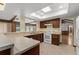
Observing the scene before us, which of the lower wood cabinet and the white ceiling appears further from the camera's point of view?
the white ceiling

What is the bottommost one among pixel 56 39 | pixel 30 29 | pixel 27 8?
pixel 56 39

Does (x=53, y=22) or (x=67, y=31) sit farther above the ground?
(x=53, y=22)

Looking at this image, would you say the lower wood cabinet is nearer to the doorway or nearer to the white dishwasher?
the white dishwasher

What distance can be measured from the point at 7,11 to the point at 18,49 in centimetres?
46

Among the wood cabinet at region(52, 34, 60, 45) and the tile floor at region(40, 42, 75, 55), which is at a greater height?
the wood cabinet at region(52, 34, 60, 45)

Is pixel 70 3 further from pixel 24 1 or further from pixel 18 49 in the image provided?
pixel 18 49

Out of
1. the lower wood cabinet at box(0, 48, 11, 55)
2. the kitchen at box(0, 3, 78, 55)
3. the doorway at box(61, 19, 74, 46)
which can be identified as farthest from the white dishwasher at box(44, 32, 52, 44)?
the lower wood cabinet at box(0, 48, 11, 55)

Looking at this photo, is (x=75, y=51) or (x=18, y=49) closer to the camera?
(x=18, y=49)

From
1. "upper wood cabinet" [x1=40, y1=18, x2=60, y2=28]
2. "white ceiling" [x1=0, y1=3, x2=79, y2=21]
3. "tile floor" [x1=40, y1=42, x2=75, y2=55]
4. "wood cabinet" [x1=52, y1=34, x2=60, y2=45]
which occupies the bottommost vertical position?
"tile floor" [x1=40, y1=42, x2=75, y2=55]

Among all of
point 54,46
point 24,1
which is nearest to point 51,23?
point 54,46

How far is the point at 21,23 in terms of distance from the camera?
1263 mm

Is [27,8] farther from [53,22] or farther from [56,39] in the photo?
[56,39]

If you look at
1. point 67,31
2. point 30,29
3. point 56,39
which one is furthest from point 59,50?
point 30,29
